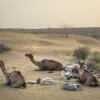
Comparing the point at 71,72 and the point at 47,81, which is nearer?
the point at 47,81

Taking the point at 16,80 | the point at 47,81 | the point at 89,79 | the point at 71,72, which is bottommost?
the point at 71,72

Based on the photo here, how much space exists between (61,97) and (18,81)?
2.16 meters

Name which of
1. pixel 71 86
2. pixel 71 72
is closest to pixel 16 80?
pixel 71 86

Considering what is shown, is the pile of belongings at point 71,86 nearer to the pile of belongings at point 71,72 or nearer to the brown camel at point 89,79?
the brown camel at point 89,79

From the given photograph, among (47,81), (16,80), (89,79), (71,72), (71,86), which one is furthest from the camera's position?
(71,72)

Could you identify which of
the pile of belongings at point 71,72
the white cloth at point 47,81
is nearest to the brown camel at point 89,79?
the white cloth at point 47,81

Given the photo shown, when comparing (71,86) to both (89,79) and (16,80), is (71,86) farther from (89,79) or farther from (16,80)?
(16,80)

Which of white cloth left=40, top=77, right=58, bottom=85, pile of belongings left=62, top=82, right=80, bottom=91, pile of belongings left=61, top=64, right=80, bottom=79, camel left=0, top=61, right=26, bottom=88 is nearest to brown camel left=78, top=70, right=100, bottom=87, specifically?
pile of belongings left=62, top=82, right=80, bottom=91

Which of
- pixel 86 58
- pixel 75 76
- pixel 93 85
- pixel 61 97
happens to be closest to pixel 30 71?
pixel 75 76

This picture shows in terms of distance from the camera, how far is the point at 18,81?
1947cm

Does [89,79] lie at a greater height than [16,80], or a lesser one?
lesser

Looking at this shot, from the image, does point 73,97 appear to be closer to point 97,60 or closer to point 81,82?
point 81,82

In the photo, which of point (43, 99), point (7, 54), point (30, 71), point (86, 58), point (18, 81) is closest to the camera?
point (43, 99)

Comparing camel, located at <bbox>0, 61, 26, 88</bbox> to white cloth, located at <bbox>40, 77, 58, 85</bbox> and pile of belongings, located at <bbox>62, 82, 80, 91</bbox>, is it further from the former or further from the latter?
pile of belongings, located at <bbox>62, 82, 80, 91</bbox>
